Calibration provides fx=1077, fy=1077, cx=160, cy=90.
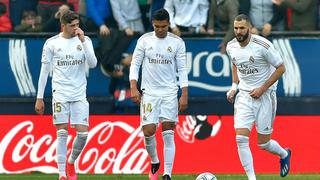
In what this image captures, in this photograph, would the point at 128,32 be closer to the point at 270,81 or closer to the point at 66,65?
the point at 66,65

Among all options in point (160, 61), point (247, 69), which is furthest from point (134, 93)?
point (247, 69)

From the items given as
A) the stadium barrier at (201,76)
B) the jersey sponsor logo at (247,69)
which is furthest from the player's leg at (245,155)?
the stadium barrier at (201,76)

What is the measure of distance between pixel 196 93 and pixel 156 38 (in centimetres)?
389

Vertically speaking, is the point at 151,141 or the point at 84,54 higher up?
the point at 84,54

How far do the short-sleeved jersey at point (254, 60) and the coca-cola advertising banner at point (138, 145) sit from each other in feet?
10.8

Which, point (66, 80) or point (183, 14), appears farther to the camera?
point (183, 14)

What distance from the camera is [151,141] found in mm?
14000

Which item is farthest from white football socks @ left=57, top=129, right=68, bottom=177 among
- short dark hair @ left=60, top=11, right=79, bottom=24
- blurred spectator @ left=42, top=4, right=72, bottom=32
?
blurred spectator @ left=42, top=4, right=72, bottom=32

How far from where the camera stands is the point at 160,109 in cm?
1381

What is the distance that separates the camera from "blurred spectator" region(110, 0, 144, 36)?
56.9 feet

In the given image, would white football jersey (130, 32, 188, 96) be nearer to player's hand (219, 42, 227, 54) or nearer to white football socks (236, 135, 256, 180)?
white football socks (236, 135, 256, 180)

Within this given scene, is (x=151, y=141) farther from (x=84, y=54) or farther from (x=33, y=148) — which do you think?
(x=33, y=148)

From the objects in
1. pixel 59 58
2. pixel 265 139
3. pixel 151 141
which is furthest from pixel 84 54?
pixel 265 139

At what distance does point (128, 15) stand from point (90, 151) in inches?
93.8
